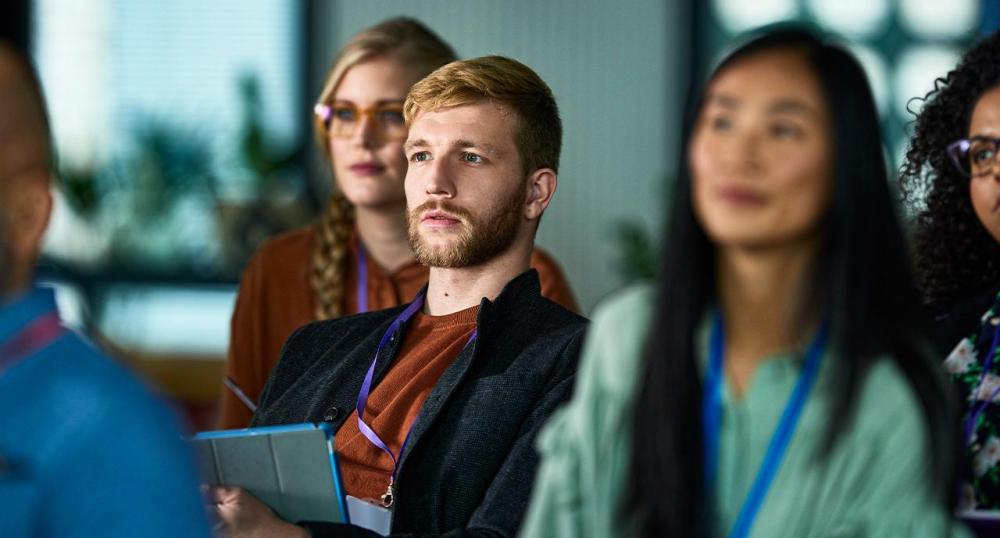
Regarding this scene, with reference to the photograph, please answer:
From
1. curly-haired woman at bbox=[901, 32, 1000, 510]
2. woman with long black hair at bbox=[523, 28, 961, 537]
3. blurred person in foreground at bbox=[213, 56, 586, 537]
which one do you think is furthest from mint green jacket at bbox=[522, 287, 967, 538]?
curly-haired woman at bbox=[901, 32, 1000, 510]

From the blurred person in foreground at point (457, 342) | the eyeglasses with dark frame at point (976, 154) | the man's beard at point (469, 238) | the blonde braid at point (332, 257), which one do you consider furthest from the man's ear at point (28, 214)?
the blonde braid at point (332, 257)

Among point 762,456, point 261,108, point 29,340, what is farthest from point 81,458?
point 261,108

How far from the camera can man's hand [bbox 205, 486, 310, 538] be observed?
1.92m

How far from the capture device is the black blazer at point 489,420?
6.62ft

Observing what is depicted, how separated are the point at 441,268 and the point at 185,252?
17.2 feet

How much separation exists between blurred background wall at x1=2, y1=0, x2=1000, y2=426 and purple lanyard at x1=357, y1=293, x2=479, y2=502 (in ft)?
15.3

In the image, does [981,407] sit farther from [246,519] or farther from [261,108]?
[261,108]

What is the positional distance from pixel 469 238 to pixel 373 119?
94cm

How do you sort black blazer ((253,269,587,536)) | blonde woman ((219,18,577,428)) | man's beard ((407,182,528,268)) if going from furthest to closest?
blonde woman ((219,18,577,428)) < man's beard ((407,182,528,268)) < black blazer ((253,269,587,536))

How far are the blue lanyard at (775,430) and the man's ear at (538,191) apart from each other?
905 millimetres

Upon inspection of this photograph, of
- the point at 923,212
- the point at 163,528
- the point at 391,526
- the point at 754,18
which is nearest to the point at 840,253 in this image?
the point at 163,528

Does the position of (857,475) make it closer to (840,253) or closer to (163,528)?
(840,253)

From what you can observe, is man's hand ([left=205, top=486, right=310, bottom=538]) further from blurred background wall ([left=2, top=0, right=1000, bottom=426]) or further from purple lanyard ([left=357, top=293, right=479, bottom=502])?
blurred background wall ([left=2, top=0, right=1000, bottom=426])

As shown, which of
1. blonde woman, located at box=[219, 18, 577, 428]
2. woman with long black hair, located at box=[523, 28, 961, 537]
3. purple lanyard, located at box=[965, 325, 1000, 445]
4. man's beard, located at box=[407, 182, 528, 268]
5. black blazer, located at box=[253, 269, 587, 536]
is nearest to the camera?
woman with long black hair, located at box=[523, 28, 961, 537]
